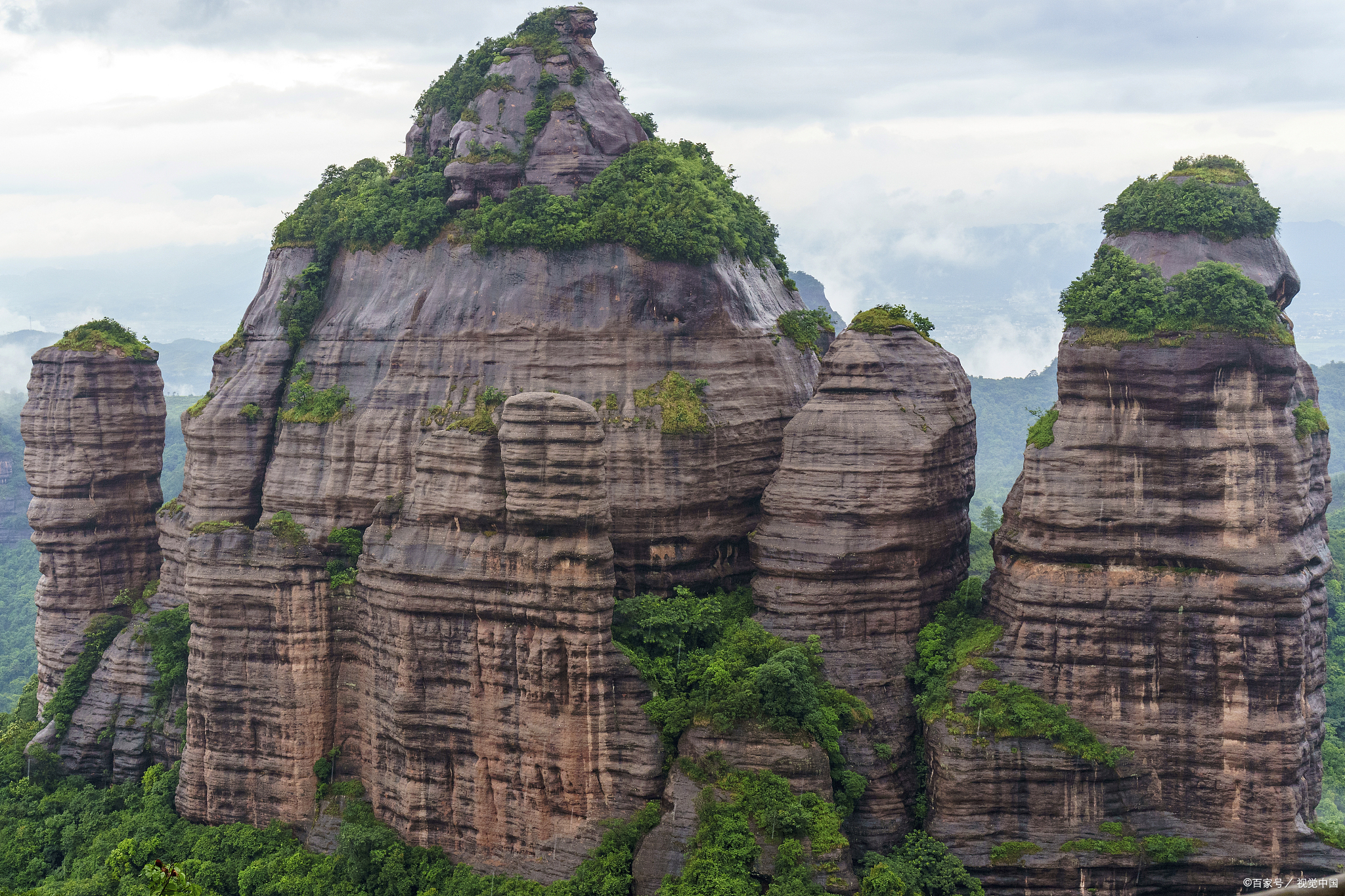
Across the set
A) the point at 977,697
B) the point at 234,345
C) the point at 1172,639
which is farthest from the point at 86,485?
the point at 1172,639

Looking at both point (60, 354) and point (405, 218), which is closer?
point (405, 218)

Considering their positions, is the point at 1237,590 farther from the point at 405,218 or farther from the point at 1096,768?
the point at 405,218

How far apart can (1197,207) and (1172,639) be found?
1294cm

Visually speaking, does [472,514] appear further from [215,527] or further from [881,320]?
[881,320]

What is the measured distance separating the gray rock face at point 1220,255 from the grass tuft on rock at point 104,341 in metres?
35.6

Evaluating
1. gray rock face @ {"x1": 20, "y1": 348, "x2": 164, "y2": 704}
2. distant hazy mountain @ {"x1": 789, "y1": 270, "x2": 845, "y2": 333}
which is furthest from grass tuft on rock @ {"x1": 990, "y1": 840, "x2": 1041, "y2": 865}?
distant hazy mountain @ {"x1": 789, "y1": 270, "x2": 845, "y2": 333}

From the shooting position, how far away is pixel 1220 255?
34.0 m

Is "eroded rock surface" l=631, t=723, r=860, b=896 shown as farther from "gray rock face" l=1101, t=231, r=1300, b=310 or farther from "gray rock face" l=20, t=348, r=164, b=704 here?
"gray rock face" l=20, t=348, r=164, b=704

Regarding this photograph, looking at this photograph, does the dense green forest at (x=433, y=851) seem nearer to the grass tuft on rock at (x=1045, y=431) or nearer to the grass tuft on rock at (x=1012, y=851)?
the grass tuft on rock at (x=1012, y=851)

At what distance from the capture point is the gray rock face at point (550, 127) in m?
39.3

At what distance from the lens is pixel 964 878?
31062mm

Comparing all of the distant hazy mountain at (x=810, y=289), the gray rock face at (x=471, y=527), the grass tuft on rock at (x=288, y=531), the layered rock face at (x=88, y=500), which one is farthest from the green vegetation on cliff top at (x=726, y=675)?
the distant hazy mountain at (x=810, y=289)

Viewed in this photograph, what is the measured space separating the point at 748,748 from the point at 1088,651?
996 cm

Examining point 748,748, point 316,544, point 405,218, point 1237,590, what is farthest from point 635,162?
point 1237,590
